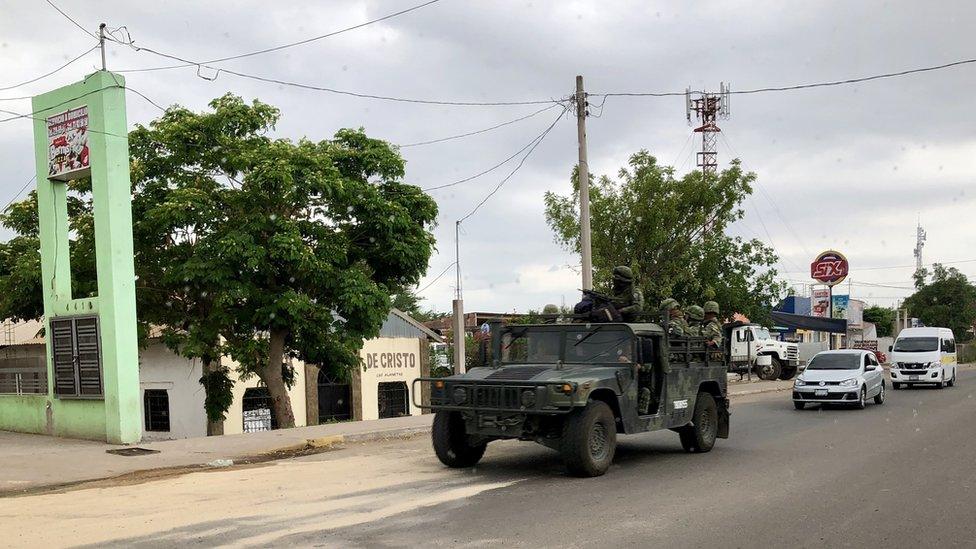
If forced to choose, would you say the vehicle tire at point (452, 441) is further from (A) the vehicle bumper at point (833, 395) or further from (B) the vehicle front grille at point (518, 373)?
(A) the vehicle bumper at point (833, 395)

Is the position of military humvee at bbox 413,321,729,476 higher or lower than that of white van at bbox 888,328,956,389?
higher

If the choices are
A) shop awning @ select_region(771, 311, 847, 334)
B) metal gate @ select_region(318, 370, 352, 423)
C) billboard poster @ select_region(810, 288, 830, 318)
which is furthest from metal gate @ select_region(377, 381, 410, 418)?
billboard poster @ select_region(810, 288, 830, 318)

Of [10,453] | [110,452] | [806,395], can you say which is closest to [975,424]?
[806,395]

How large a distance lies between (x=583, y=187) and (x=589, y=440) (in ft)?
34.1

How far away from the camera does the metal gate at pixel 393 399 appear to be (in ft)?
106

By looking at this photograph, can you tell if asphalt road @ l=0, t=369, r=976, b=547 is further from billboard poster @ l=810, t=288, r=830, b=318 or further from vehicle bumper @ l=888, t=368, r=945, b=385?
billboard poster @ l=810, t=288, r=830, b=318

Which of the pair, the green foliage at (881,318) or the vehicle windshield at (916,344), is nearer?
the vehicle windshield at (916,344)

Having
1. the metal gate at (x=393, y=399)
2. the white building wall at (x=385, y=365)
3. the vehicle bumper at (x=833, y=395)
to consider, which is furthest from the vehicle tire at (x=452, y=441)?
the metal gate at (x=393, y=399)

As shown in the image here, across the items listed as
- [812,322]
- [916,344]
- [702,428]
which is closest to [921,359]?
[916,344]

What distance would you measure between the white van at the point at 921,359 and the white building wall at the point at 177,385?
2184 centimetres

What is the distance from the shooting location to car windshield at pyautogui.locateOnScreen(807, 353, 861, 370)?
20.3 meters

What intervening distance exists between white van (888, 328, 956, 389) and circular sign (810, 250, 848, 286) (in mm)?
10097

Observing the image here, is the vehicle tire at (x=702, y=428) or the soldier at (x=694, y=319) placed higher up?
the soldier at (x=694, y=319)

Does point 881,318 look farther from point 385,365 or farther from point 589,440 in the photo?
point 589,440
